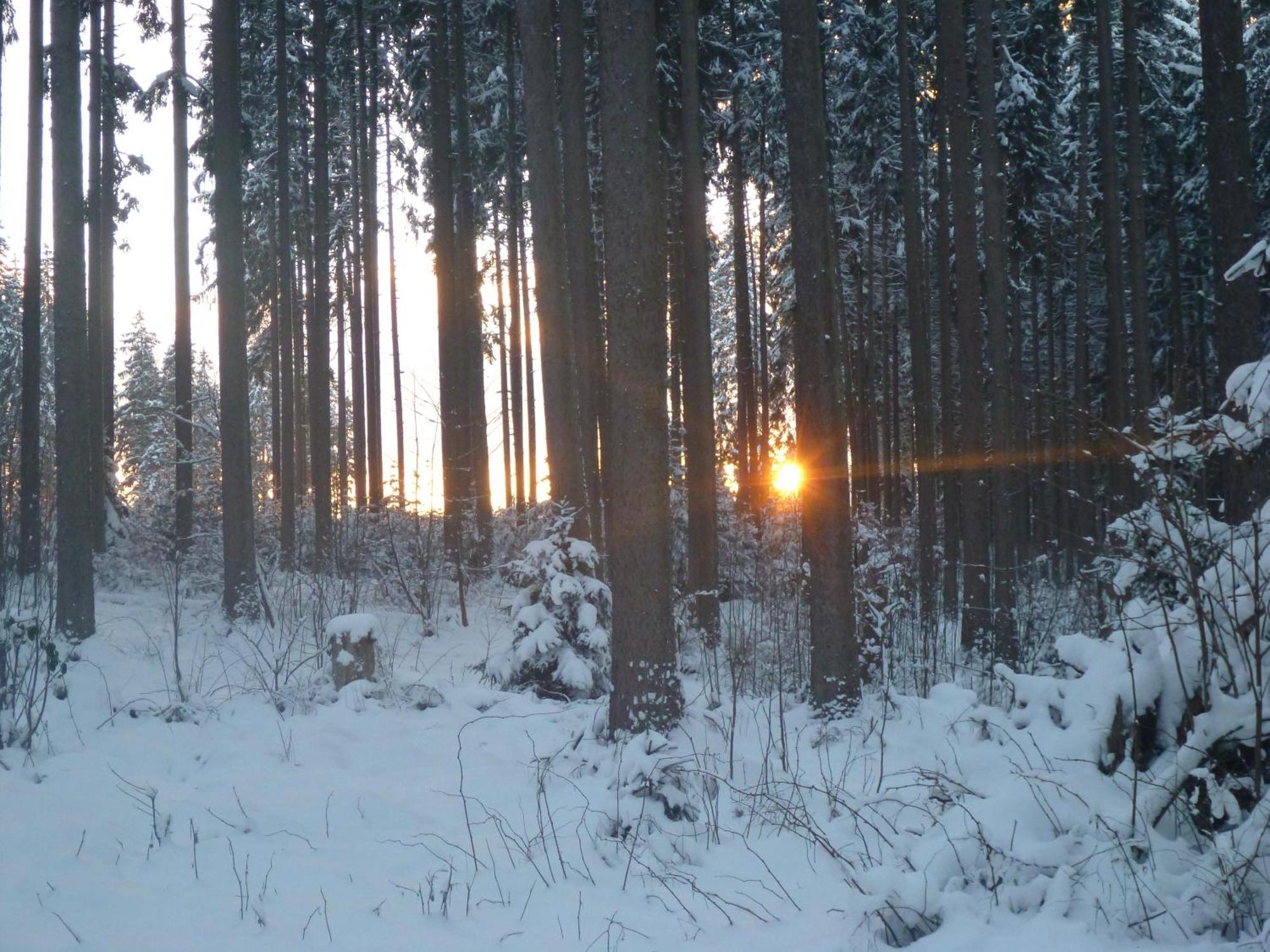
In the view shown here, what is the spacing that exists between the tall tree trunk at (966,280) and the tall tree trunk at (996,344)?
0.20m

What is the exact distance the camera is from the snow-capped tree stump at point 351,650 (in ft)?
27.4

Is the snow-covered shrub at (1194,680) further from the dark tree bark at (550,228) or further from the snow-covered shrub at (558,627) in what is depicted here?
the dark tree bark at (550,228)

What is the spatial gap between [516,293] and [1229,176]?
2172 centimetres

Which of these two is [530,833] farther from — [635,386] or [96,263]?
[96,263]

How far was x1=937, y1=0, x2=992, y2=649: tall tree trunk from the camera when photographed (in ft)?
37.8

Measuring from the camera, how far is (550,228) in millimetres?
10797

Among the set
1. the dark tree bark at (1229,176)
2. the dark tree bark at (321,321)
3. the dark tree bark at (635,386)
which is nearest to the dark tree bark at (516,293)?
the dark tree bark at (321,321)

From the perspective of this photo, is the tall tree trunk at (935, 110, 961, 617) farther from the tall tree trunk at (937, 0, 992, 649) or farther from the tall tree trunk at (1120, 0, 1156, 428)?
the tall tree trunk at (1120, 0, 1156, 428)

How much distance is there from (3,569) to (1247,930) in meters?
8.61

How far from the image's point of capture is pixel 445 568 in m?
15.3

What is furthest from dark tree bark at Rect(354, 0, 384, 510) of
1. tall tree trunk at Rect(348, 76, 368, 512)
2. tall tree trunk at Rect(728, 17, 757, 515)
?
tall tree trunk at Rect(728, 17, 757, 515)

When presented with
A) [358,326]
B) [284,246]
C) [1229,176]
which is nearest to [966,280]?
[1229,176]

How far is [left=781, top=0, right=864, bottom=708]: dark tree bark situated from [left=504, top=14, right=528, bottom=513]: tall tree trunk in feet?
41.8

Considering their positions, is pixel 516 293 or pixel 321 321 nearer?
pixel 321 321
